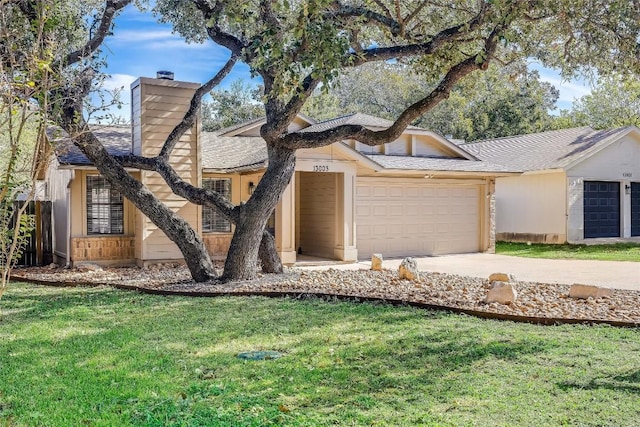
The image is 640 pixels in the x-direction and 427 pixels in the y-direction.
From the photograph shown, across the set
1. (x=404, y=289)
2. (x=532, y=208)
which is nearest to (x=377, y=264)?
(x=404, y=289)

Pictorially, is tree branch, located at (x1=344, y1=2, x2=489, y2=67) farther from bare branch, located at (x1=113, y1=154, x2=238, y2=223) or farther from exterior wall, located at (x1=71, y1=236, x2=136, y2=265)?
exterior wall, located at (x1=71, y1=236, x2=136, y2=265)

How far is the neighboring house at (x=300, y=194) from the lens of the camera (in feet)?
44.0

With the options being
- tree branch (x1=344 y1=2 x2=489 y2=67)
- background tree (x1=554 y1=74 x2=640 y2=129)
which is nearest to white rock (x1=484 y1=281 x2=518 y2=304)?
tree branch (x1=344 y1=2 x2=489 y2=67)

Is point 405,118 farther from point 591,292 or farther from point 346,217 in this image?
point 346,217

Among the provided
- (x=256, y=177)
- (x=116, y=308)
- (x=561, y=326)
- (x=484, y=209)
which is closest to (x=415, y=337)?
(x=561, y=326)

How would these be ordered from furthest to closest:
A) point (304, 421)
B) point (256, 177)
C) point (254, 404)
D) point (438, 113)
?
point (438, 113)
point (256, 177)
point (254, 404)
point (304, 421)

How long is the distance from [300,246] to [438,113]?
67.3ft

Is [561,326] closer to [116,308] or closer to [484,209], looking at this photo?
[116,308]

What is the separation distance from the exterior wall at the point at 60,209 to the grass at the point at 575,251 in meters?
12.1

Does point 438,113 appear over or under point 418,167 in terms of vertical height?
over

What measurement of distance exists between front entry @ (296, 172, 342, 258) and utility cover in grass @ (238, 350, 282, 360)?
9015 millimetres

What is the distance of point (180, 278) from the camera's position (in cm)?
1117

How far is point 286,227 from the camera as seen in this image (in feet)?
44.6

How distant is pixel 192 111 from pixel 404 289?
6.04 metres
